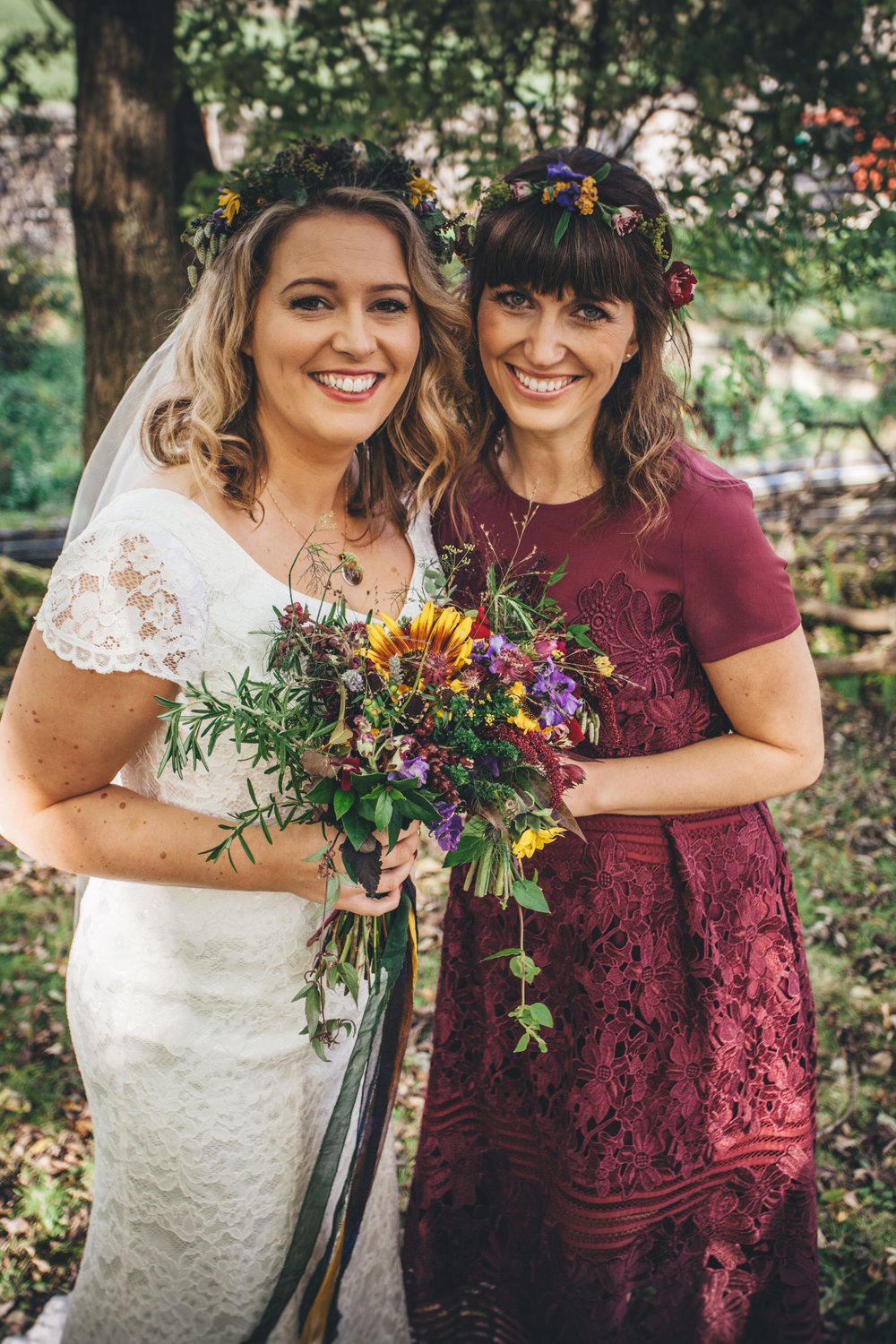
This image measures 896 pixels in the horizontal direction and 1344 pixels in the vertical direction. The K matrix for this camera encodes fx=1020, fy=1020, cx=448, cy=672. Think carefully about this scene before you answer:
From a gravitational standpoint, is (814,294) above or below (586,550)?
above

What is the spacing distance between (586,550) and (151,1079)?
4.79 feet

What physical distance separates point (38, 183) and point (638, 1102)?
8.96 m

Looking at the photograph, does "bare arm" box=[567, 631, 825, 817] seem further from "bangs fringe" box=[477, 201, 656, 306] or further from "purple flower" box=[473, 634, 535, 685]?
"bangs fringe" box=[477, 201, 656, 306]

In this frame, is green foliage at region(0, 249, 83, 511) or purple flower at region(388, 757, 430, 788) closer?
purple flower at region(388, 757, 430, 788)

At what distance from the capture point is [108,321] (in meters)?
4.45

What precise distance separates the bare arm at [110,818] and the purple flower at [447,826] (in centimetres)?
24

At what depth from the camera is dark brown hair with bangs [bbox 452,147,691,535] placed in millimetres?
2166

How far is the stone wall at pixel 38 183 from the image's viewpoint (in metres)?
6.26

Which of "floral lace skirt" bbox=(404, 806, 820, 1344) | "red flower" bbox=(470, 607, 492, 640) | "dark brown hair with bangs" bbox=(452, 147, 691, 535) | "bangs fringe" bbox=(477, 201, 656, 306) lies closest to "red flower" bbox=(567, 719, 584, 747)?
"red flower" bbox=(470, 607, 492, 640)

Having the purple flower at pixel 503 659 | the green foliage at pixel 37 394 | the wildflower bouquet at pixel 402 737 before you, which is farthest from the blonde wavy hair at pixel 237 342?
the green foliage at pixel 37 394

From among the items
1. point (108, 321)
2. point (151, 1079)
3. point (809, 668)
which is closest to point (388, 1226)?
point (151, 1079)

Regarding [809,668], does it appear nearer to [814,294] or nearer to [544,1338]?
[544,1338]

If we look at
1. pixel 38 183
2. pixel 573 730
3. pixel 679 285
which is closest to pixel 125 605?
pixel 573 730

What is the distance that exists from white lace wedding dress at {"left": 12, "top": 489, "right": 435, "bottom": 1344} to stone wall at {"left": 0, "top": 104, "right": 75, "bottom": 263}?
478 cm
